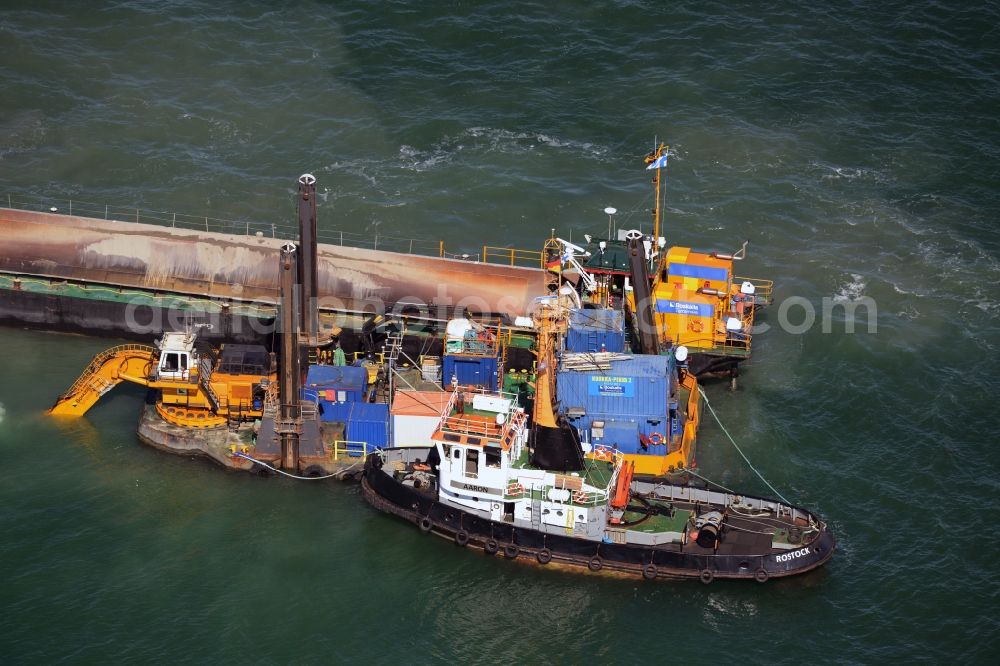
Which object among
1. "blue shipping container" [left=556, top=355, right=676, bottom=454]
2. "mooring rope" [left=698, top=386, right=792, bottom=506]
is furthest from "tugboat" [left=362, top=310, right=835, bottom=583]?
"mooring rope" [left=698, top=386, right=792, bottom=506]

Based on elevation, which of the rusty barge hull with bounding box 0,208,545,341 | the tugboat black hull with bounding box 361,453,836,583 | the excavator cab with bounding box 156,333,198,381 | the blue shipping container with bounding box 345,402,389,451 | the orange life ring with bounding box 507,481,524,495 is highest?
A: the rusty barge hull with bounding box 0,208,545,341

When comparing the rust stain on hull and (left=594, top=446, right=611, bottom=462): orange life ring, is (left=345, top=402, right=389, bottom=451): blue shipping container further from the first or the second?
the rust stain on hull

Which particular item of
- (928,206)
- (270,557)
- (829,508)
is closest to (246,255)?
(270,557)

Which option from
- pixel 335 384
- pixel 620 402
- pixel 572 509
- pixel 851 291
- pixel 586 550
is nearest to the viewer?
pixel 586 550

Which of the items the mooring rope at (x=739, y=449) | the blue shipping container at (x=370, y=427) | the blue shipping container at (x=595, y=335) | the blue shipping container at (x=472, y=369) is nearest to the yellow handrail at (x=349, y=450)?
the blue shipping container at (x=370, y=427)

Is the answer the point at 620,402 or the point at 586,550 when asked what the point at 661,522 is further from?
the point at 620,402

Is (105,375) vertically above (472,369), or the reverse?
(472,369)

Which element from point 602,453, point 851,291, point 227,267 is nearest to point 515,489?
point 602,453
